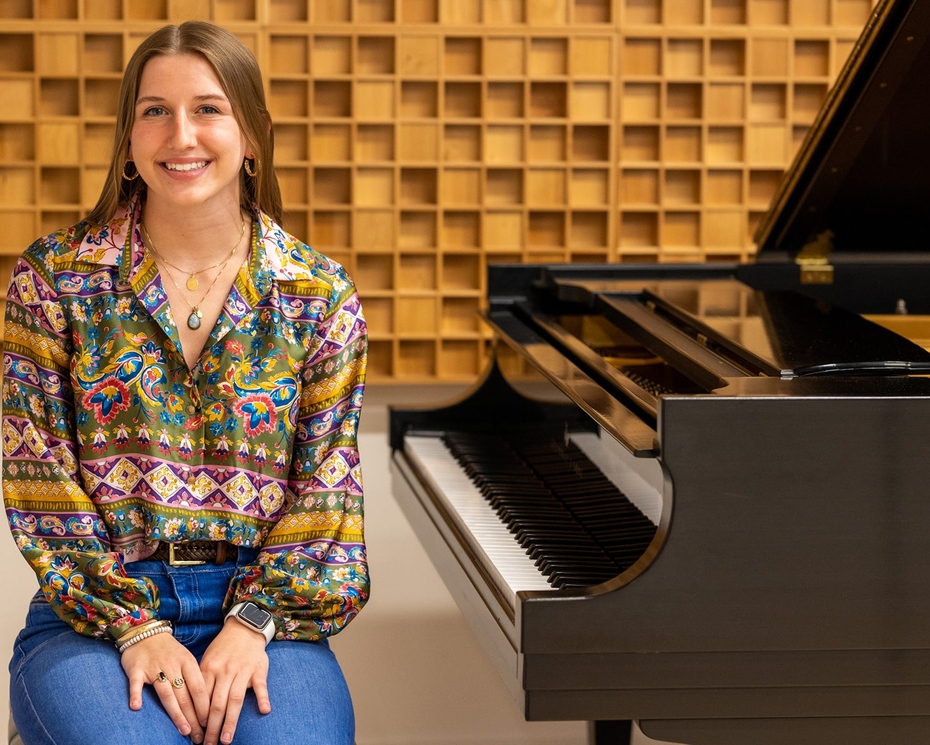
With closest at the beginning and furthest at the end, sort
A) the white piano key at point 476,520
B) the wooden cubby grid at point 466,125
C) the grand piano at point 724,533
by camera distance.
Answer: the grand piano at point 724,533 → the white piano key at point 476,520 → the wooden cubby grid at point 466,125

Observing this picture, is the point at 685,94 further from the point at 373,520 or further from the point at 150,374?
the point at 150,374

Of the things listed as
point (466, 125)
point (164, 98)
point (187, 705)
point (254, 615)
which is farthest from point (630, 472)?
point (466, 125)

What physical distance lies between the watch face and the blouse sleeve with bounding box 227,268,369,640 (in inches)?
0.5

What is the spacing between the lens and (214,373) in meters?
1.67

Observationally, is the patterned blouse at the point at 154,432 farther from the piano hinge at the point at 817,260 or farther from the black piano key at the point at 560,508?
the piano hinge at the point at 817,260

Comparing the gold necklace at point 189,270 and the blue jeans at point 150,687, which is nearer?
the blue jeans at point 150,687

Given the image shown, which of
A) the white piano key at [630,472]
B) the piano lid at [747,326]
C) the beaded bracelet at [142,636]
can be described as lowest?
the beaded bracelet at [142,636]

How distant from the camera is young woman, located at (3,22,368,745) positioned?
1.62 meters

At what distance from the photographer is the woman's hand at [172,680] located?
1512mm

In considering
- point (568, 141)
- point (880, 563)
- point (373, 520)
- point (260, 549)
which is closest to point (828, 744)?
point (880, 563)

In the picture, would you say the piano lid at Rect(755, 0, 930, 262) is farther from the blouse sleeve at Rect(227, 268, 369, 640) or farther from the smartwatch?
the smartwatch

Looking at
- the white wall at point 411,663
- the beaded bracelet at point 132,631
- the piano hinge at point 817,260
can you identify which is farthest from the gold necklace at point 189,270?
the piano hinge at point 817,260

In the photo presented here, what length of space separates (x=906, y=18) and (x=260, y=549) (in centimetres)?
Answer: 148

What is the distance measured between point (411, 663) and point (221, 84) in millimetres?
1740
